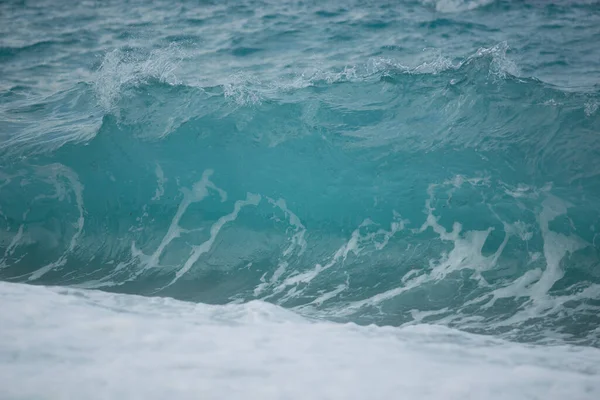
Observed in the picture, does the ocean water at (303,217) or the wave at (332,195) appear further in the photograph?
the wave at (332,195)

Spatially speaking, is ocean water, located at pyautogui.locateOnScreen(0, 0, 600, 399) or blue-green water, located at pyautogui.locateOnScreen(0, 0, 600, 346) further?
blue-green water, located at pyautogui.locateOnScreen(0, 0, 600, 346)

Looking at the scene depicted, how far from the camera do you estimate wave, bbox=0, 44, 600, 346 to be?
215 inches

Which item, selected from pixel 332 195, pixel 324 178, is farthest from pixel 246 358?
pixel 324 178

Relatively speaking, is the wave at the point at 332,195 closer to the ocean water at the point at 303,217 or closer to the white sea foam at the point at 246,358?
the ocean water at the point at 303,217

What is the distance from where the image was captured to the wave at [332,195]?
5457 millimetres

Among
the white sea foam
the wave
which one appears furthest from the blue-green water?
the white sea foam

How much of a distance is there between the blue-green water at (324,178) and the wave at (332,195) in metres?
0.03

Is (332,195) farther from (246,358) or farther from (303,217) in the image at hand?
(246,358)

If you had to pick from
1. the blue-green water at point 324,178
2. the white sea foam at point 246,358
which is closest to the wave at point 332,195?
the blue-green water at point 324,178

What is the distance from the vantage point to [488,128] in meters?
Answer: 7.66

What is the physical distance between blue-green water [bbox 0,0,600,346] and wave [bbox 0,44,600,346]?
25 millimetres

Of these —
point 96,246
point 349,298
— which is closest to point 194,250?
point 96,246

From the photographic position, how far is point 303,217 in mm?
6875

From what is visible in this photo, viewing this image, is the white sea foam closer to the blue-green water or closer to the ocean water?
the ocean water
